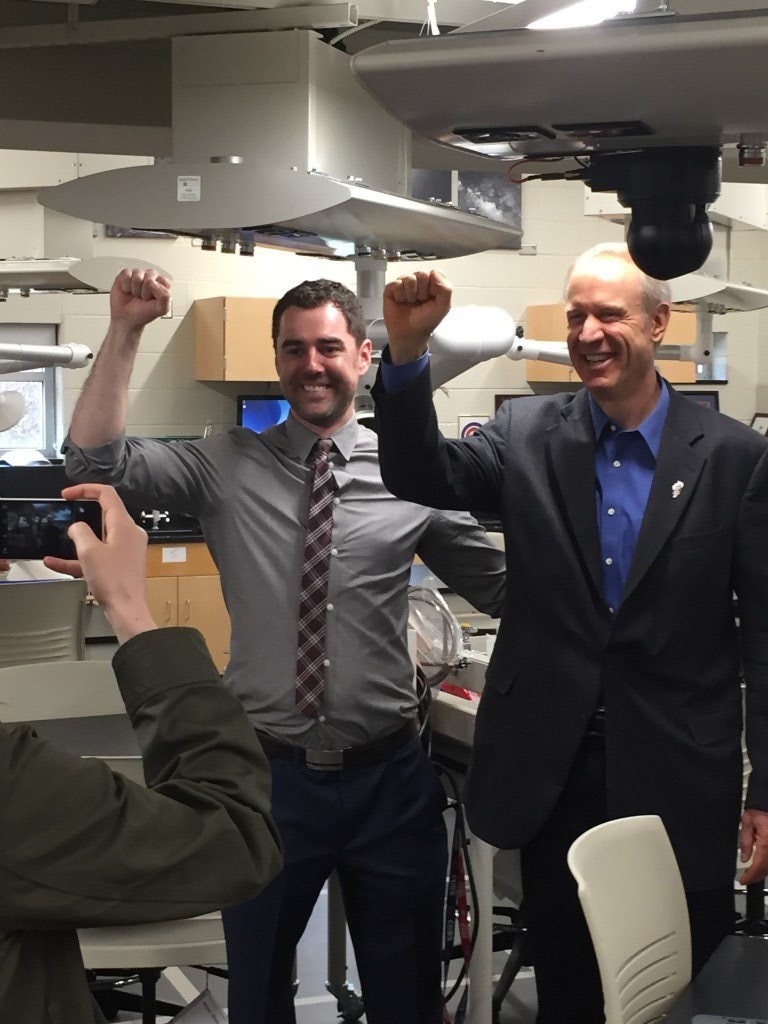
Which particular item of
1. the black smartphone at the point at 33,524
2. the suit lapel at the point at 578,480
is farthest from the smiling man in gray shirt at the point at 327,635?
the black smartphone at the point at 33,524

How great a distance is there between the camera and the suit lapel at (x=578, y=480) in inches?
84.0

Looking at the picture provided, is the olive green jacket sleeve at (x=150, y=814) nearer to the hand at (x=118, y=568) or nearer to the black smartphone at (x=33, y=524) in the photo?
the hand at (x=118, y=568)

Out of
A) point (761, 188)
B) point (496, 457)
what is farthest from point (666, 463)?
point (761, 188)

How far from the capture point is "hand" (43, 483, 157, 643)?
1093 millimetres

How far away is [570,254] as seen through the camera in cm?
869

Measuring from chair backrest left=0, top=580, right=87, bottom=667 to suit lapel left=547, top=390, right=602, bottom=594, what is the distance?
2680 millimetres

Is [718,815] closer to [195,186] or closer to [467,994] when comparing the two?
[467,994]

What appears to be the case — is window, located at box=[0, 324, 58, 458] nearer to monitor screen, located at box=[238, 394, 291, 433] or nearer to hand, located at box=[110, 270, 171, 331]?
monitor screen, located at box=[238, 394, 291, 433]

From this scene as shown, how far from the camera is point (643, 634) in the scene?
2088 mm

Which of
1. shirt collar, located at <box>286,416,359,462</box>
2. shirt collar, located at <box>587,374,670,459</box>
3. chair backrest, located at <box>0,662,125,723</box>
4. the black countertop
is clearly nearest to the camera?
shirt collar, located at <box>587,374,670,459</box>

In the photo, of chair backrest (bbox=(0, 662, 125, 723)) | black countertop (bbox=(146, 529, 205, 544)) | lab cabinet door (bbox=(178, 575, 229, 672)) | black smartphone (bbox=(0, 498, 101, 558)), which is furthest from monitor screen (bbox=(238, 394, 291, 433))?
black smartphone (bbox=(0, 498, 101, 558))

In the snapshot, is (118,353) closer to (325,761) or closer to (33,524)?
(33,524)

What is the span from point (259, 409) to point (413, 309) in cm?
573

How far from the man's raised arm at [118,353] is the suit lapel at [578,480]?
736 mm
